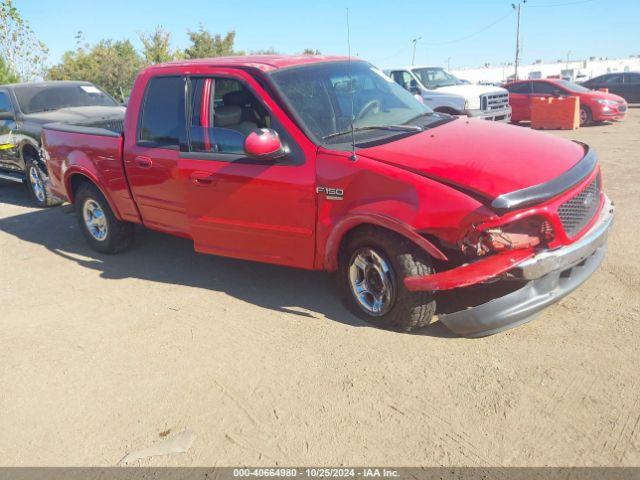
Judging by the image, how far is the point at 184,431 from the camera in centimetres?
318

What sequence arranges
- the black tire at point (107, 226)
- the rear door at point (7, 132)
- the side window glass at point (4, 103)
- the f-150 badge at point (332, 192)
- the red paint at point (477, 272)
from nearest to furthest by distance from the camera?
the red paint at point (477, 272)
the f-150 badge at point (332, 192)
the black tire at point (107, 226)
the rear door at point (7, 132)
the side window glass at point (4, 103)

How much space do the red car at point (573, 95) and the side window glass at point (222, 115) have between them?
14970 millimetres

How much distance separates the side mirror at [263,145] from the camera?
4.01 metres

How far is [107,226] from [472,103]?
375 inches

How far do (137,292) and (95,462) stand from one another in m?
2.43

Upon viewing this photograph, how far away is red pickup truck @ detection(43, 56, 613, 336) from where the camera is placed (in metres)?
3.45

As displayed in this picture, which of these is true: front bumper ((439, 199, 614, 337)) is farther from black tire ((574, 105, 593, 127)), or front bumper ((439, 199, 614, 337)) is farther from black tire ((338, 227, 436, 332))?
black tire ((574, 105, 593, 127))

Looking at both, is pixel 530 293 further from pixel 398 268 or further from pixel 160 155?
pixel 160 155

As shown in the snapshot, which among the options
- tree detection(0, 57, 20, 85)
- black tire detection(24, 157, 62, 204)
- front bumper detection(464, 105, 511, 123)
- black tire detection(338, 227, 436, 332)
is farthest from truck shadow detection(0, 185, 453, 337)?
tree detection(0, 57, 20, 85)

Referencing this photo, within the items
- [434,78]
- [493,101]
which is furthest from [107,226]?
[434,78]

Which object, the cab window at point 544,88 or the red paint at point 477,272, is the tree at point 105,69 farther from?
the red paint at point 477,272

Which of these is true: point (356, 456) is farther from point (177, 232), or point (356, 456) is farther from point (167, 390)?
point (177, 232)

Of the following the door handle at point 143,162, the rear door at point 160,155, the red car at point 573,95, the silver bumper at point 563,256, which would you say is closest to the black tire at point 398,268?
the silver bumper at point 563,256

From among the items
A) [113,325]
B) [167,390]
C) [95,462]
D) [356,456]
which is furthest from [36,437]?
[356,456]
